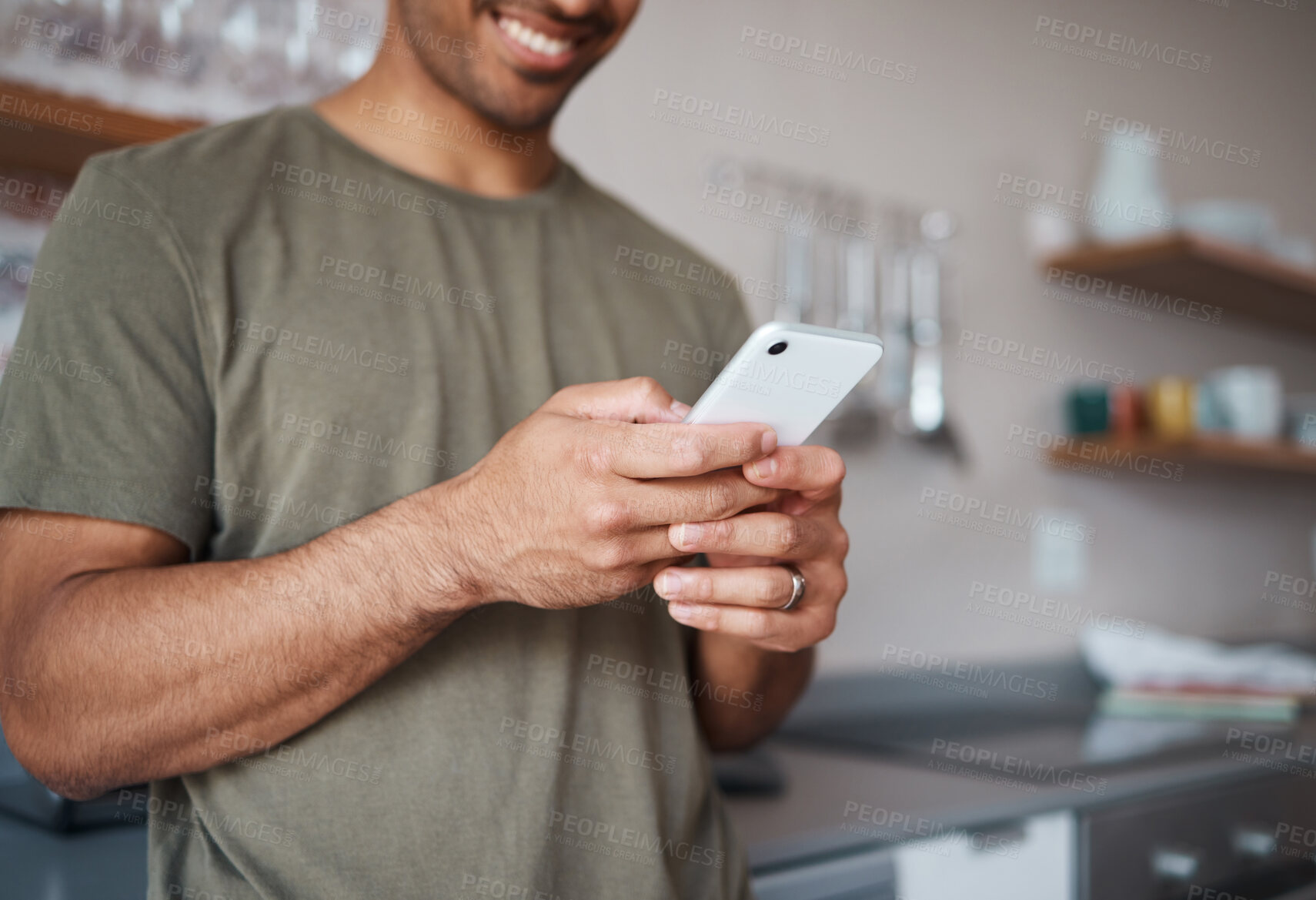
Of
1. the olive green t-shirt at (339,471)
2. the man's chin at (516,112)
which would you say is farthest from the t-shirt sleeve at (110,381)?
the man's chin at (516,112)

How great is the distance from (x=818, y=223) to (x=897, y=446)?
0.42m

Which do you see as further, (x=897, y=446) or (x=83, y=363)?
(x=897, y=446)

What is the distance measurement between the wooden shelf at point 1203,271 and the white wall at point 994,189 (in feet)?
0.32

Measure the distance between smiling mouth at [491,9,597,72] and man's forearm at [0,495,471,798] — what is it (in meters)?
0.43

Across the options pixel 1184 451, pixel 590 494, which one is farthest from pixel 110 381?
pixel 1184 451

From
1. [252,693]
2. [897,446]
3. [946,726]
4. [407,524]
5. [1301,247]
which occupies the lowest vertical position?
[946,726]

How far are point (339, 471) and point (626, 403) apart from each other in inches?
9.5

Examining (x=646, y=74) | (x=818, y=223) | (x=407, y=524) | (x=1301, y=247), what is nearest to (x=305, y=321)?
(x=407, y=524)

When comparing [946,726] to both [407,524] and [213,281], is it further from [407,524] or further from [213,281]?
[213,281]

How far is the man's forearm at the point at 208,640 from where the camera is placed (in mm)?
602

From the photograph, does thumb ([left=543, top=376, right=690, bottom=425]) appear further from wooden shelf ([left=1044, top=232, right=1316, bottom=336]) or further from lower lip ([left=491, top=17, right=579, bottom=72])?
wooden shelf ([left=1044, top=232, right=1316, bottom=336])

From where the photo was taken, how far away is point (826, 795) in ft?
3.59

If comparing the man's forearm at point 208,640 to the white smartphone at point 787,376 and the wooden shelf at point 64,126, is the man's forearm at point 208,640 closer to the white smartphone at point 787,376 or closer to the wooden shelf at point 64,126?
the white smartphone at point 787,376

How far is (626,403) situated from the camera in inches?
22.6
